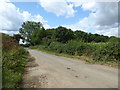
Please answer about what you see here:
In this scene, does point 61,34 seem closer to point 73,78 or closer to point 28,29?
point 73,78

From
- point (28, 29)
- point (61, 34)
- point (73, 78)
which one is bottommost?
point (73, 78)

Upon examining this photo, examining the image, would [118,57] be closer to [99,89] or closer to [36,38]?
[99,89]

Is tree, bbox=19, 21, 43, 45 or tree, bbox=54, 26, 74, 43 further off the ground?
tree, bbox=19, 21, 43, 45

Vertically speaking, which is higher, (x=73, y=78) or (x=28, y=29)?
(x=28, y=29)

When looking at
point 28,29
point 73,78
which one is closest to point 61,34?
point 73,78

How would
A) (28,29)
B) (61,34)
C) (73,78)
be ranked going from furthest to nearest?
(28,29) → (61,34) → (73,78)

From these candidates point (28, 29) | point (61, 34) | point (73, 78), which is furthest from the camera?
point (28, 29)

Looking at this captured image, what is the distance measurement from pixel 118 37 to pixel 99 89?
616 cm

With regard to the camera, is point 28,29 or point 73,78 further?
point 28,29

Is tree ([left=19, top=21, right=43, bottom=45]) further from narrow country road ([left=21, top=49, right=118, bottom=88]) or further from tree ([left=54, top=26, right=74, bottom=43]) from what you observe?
narrow country road ([left=21, top=49, right=118, bottom=88])

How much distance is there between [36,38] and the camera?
42.8m

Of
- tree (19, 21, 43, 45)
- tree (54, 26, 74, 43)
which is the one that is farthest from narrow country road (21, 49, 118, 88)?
tree (19, 21, 43, 45)

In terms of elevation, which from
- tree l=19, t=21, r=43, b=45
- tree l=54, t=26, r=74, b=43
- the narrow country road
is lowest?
the narrow country road

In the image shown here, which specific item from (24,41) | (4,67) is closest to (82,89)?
(4,67)
